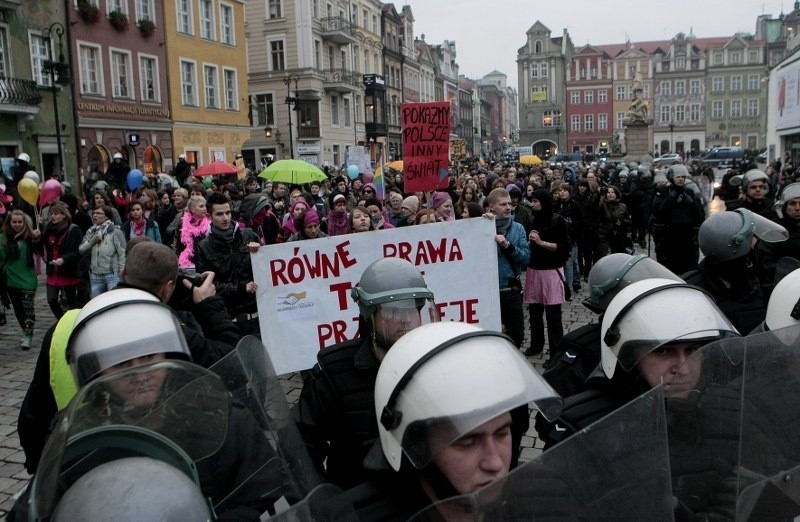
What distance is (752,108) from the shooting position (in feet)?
290

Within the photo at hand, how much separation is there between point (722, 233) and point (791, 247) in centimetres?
223

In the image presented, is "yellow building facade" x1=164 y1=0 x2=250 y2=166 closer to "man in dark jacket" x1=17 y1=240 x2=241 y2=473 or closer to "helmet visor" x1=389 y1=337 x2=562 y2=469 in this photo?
"man in dark jacket" x1=17 y1=240 x2=241 y2=473

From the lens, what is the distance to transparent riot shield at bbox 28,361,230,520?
1.37 m

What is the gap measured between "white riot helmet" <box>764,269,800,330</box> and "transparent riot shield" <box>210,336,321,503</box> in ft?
A: 5.62

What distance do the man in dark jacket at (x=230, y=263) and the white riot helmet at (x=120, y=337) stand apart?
3.61 m

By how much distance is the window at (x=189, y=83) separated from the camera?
31508mm

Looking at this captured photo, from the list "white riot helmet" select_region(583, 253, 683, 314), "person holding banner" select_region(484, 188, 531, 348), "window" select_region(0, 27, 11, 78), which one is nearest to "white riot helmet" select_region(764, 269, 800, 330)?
"white riot helmet" select_region(583, 253, 683, 314)

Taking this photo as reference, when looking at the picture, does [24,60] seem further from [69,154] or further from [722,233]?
[722,233]

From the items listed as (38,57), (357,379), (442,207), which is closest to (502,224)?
(442,207)

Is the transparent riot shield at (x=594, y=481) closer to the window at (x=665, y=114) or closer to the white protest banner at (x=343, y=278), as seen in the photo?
the white protest banner at (x=343, y=278)

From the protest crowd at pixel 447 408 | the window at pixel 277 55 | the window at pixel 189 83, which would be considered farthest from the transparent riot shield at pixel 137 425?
the window at pixel 277 55

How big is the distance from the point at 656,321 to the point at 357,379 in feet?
3.64

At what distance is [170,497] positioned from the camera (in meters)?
1.26

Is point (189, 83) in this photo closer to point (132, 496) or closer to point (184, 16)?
point (184, 16)
